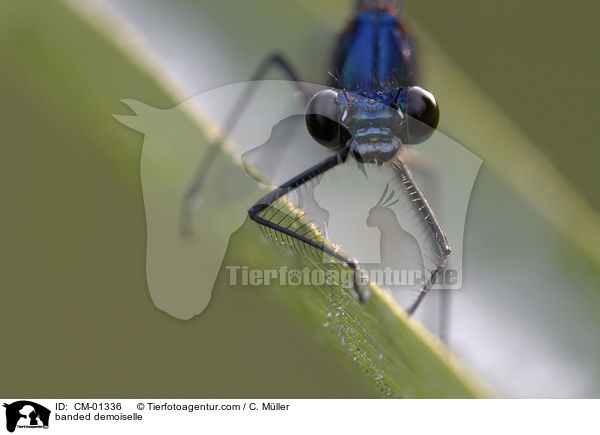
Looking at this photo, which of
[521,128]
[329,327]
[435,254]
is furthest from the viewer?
[521,128]

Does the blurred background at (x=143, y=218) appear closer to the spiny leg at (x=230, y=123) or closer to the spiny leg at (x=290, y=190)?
the spiny leg at (x=230, y=123)

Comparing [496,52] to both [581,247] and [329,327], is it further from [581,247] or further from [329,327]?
[329,327]
